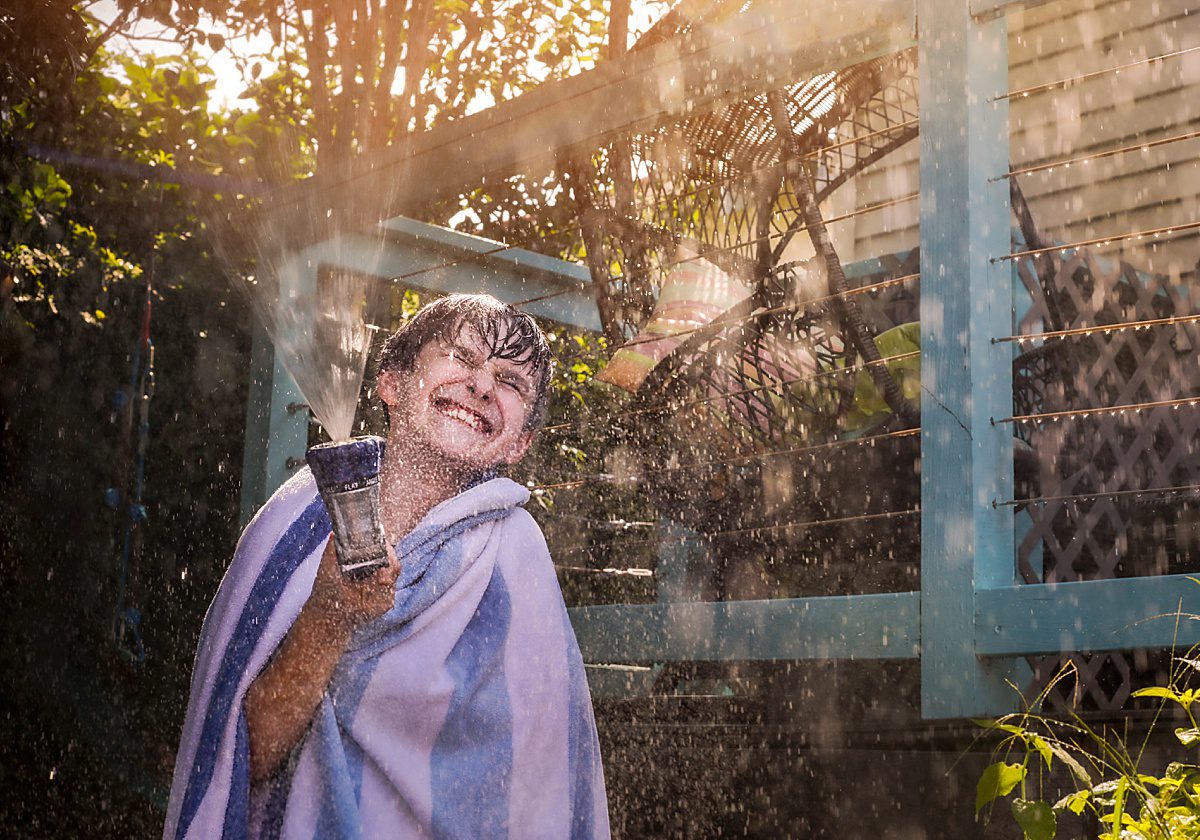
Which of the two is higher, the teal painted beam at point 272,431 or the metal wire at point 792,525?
the teal painted beam at point 272,431

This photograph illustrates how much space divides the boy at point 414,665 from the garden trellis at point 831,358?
710 mm

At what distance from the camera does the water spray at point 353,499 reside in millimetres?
1273

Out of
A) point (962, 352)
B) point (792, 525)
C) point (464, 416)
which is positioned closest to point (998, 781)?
point (962, 352)

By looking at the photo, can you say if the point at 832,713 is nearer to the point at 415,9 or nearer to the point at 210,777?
the point at 210,777

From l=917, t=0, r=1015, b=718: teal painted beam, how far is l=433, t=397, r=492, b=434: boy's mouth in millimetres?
776

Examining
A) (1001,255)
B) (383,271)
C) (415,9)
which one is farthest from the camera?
(415,9)

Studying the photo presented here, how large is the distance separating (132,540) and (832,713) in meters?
2.11

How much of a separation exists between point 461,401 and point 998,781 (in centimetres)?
93

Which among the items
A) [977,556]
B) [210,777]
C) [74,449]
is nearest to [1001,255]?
[977,556]

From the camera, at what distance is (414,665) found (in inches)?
64.6

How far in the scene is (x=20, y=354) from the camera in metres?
3.65

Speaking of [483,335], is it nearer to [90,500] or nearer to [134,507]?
[134,507]

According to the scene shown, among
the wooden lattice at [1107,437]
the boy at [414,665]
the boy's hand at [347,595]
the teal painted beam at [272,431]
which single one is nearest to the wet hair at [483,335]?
the boy at [414,665]

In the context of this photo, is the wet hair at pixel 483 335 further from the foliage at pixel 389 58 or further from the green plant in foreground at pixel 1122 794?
the foliage at pixel 389 58
